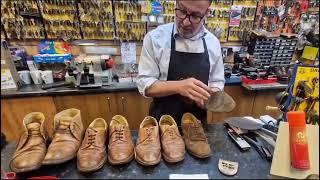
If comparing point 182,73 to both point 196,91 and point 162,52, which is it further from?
point 196,91

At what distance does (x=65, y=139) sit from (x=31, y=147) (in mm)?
111

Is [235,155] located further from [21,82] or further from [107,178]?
[21,82]

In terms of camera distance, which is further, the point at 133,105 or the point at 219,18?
the point at 219,18

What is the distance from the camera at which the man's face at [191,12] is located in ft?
3.40

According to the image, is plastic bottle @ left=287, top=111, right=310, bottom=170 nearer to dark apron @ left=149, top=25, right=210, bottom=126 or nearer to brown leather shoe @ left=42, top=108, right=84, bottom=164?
dark apron @ left=149, top=25, right=210, bottom=126

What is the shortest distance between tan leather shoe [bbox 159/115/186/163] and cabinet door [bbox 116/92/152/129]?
1142 mm

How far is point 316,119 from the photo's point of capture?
712 millimetres

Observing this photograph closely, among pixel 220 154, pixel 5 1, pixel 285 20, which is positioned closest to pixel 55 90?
pixel 5 1

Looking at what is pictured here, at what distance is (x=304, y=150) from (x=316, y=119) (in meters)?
0.12

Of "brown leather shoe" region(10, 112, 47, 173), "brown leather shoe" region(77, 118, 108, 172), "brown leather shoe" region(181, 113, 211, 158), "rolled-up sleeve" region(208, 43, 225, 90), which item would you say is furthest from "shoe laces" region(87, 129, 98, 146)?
"rolled-up sleeve" region(208, 43, 225, 90)

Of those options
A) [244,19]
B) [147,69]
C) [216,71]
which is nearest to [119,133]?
[147,69]

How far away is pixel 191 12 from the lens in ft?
3.49

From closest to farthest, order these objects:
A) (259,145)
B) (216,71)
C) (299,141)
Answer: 1. (299,141)
2. (259,145)
3. (216,71)

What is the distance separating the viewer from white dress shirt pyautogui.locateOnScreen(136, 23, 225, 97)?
4.07 ft
